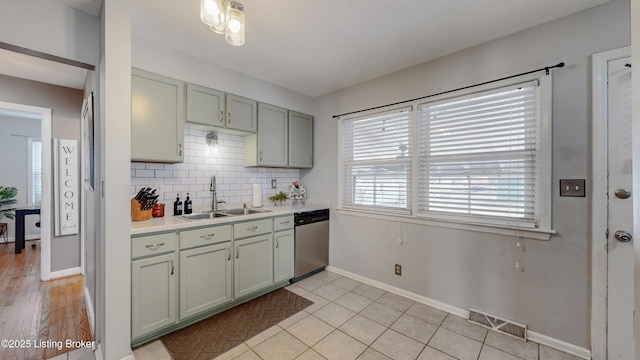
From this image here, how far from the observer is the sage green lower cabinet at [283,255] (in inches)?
111

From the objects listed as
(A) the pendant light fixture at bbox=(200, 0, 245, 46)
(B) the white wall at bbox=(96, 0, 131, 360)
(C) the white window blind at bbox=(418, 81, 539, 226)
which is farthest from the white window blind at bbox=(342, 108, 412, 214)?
(B) the white wall at bbox=(96, 0, 131, 360)

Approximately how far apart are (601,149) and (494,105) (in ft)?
2.50

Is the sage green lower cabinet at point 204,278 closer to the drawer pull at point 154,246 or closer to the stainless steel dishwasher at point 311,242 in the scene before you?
the drawer pull at point 154,246

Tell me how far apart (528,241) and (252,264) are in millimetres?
2501

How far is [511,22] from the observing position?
1931 mm

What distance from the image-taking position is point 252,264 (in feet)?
8.52

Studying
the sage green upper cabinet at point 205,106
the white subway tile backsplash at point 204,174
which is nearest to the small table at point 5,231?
the white subway tile backsplash at point 204,174

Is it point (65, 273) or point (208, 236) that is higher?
point (208, 236)

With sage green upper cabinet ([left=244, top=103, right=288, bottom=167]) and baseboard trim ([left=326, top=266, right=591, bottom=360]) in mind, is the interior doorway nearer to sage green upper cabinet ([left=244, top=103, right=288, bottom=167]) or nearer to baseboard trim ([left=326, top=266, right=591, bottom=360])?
baseboard trim ([left=326, top=266, right=591, bottom=360])

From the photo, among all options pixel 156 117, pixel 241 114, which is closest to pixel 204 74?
pixel 241 114

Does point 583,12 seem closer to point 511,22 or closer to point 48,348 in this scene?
point 511,22

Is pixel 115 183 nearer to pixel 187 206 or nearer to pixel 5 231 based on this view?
pixel 187 206

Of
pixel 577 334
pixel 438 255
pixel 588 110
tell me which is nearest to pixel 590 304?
pixel 577 334

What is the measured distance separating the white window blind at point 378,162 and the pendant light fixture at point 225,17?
1.96 metres
